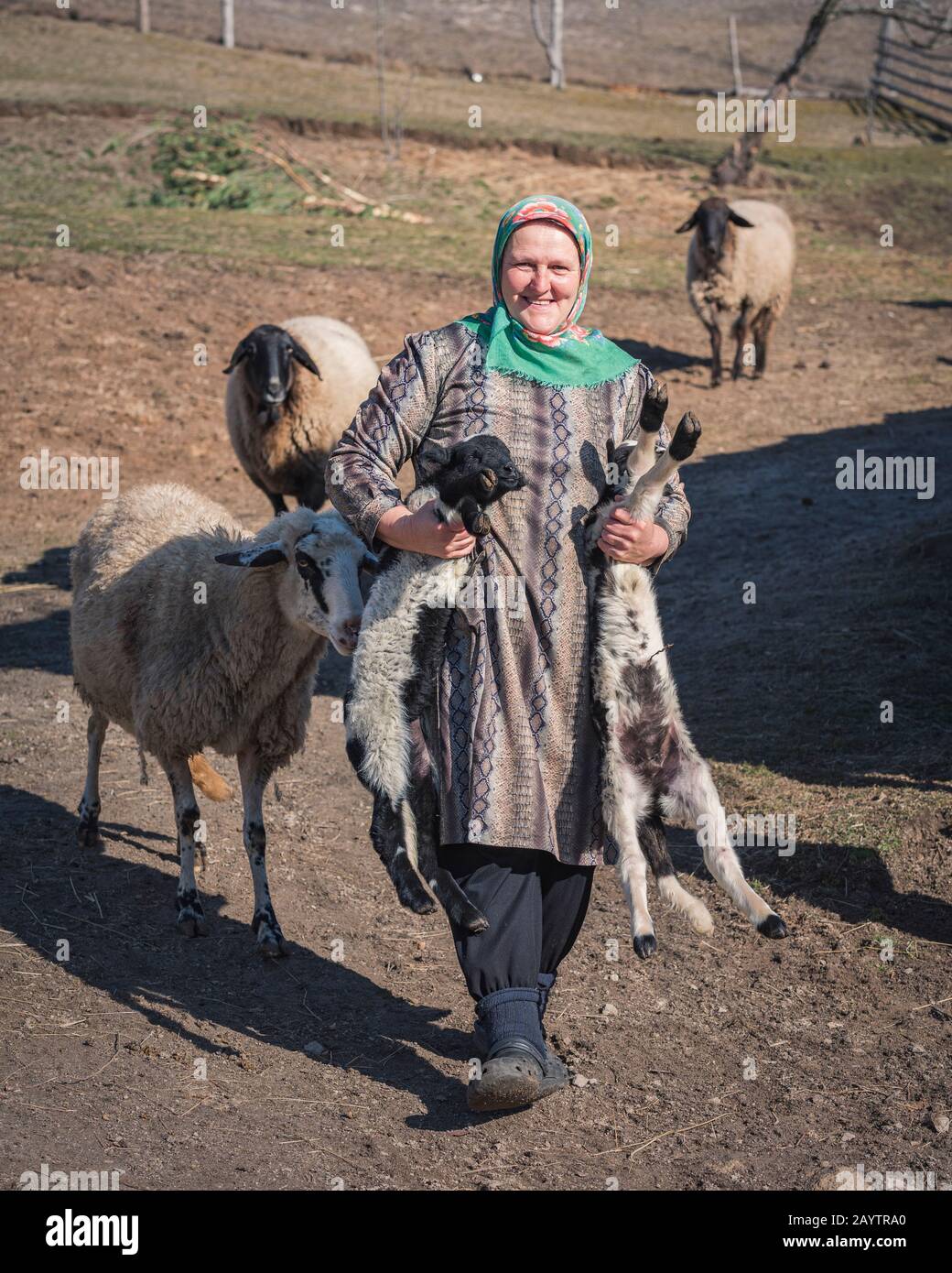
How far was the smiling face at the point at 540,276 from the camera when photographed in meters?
3.19

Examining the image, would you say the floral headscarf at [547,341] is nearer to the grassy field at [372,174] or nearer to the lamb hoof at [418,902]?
the lamb hoof at [418,902]

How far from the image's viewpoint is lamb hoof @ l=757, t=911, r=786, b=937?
3072 millimetres

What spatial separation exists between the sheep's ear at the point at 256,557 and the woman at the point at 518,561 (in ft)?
4.02

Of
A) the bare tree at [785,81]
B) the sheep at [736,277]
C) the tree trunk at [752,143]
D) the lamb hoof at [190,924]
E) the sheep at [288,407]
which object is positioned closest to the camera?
the lamb hoof at [190,924]

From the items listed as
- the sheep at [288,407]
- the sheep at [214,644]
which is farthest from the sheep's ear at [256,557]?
the sheep at [288,407]

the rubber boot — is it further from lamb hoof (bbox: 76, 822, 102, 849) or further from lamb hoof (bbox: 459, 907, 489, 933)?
lamb hoof (bbox: 76, 822, 102, 849)

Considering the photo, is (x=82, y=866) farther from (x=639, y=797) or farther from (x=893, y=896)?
(x=893, y=896)

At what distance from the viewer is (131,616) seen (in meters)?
5.09

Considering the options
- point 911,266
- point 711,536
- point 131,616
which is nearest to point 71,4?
point 911,266

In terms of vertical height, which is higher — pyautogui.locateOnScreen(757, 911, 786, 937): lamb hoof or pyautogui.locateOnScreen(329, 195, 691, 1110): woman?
pyautogui.locateOnScreen(329, 195, 691, 1110): woman

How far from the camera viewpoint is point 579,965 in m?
4.58

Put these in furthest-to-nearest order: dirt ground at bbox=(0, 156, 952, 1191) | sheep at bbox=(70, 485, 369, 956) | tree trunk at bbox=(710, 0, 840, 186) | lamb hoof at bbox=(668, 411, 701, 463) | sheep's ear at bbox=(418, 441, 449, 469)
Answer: tree trunk at bbox=(710, 0, 840, 186) < sheep at bbox=(70, 485, 369, 956) < dirt ground at bbox=(0, 156, 952, 1191) < sheep's ear at bbox=(418, 441, 449, 469) < lamb hoof at bbox=(668, 411, 701, 463)

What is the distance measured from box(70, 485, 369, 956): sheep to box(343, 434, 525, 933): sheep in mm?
972

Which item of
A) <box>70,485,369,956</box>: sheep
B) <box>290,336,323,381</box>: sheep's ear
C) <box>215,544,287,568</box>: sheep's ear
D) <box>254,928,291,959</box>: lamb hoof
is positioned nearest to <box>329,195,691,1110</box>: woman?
<box>70,485,369,956</box>: sheep
